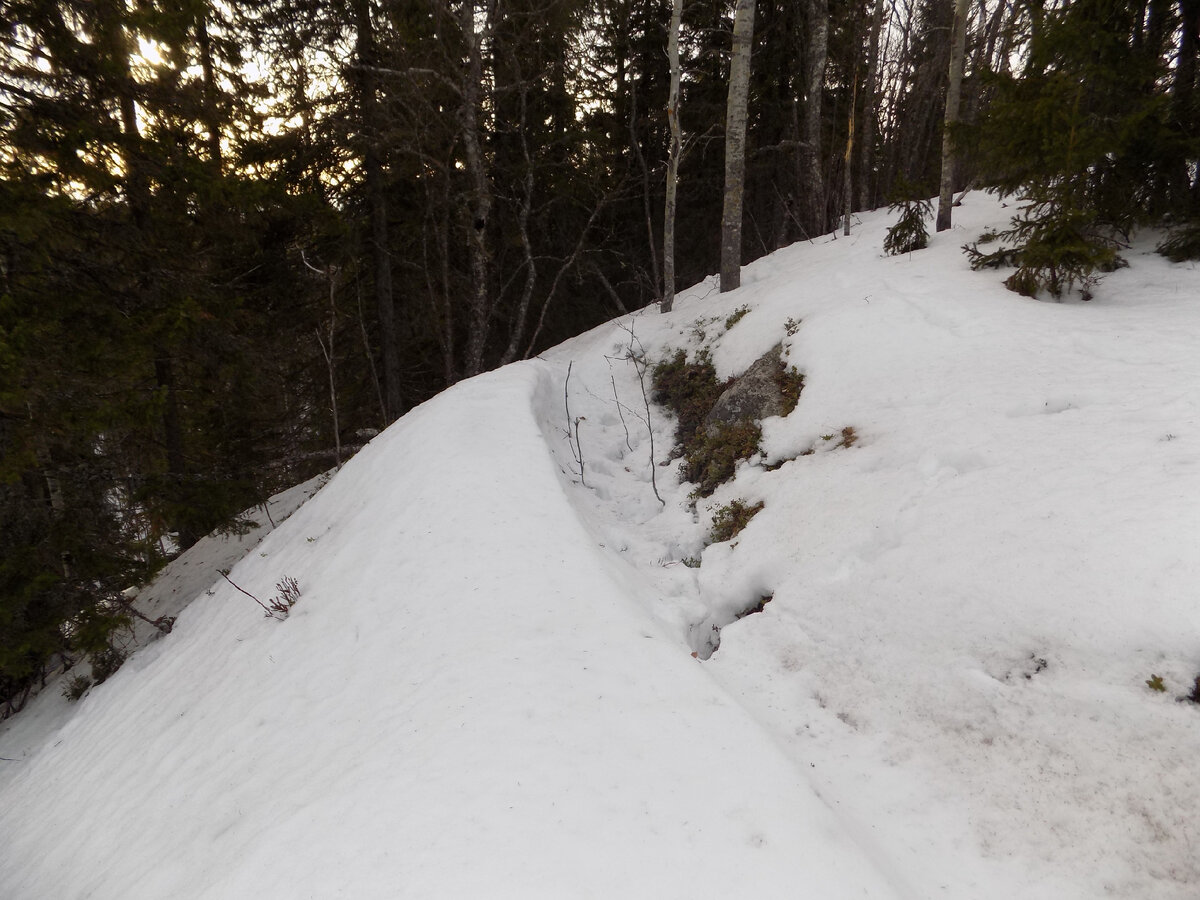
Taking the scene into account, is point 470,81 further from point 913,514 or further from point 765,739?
point 765,739

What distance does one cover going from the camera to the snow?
8.09ft

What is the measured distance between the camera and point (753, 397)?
7.00 metres

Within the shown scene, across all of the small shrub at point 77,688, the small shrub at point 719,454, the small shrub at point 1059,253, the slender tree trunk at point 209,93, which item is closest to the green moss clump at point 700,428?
the small shrub at point 719,454

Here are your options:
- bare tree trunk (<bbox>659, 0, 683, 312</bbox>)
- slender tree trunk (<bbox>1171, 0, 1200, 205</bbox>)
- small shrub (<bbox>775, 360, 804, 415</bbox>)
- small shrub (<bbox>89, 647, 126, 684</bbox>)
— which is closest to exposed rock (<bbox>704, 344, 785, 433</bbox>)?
small shrub (<bbox>775, 360, 804, 415</bbox>)

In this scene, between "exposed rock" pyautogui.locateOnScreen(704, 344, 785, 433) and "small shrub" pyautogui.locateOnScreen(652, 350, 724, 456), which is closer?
"exposed rock" pyautogui.locateOnScreen(704, 344, 785, 433)

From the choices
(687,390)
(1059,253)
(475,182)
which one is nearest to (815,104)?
(475,182)

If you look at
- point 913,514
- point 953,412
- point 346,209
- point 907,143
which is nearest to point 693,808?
point 913,514

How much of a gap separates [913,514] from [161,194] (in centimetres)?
979

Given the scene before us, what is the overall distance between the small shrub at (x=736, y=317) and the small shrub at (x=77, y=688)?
10046mm

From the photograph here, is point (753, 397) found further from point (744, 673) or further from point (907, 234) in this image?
point (907, 234)

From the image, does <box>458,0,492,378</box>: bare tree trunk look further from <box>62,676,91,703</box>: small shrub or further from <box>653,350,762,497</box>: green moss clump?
<box>62,676,91,703</box>: small shrub

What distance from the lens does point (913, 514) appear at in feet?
14.0

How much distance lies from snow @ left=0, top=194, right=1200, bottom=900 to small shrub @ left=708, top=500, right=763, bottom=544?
145 mm

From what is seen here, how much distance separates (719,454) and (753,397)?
35.4 inches
